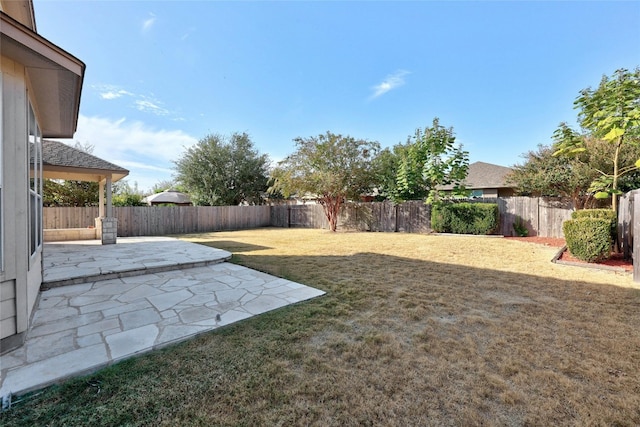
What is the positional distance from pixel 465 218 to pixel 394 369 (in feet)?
35.0

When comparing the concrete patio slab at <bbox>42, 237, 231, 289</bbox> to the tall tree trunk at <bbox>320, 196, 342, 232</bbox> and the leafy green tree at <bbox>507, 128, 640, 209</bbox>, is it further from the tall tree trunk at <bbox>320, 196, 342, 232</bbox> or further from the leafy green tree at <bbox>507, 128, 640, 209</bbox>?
the leafy green tree at <bbox>507, 128, 640, 209</bbox>

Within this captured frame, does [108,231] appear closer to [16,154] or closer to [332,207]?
[16,154]

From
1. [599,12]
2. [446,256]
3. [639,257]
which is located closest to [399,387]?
[639,257]

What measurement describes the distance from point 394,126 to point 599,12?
899cm

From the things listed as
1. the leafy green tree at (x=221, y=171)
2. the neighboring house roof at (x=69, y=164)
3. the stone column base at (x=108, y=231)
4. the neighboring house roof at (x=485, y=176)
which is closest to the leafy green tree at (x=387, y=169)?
the neighboring house roof at (x=485, y=176)

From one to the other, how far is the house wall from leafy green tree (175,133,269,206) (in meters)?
16.8

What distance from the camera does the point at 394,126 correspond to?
49.4ft

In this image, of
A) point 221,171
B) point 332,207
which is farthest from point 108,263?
point 221,171

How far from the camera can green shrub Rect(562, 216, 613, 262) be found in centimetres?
521

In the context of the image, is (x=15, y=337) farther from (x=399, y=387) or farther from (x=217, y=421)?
(x=399, y=387)

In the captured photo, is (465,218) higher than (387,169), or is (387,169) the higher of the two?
(387,169)

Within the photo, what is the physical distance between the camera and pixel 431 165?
467 inches

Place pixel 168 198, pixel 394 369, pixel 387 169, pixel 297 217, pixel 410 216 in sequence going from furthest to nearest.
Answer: pixel 168 198 < pixel 297 217 < pixel 387 169 < pixel 410 216 < pixel 394 369

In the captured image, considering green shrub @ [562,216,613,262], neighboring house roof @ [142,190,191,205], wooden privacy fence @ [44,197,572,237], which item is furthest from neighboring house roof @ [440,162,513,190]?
neighboring house roof @ [142,190,191,205]
